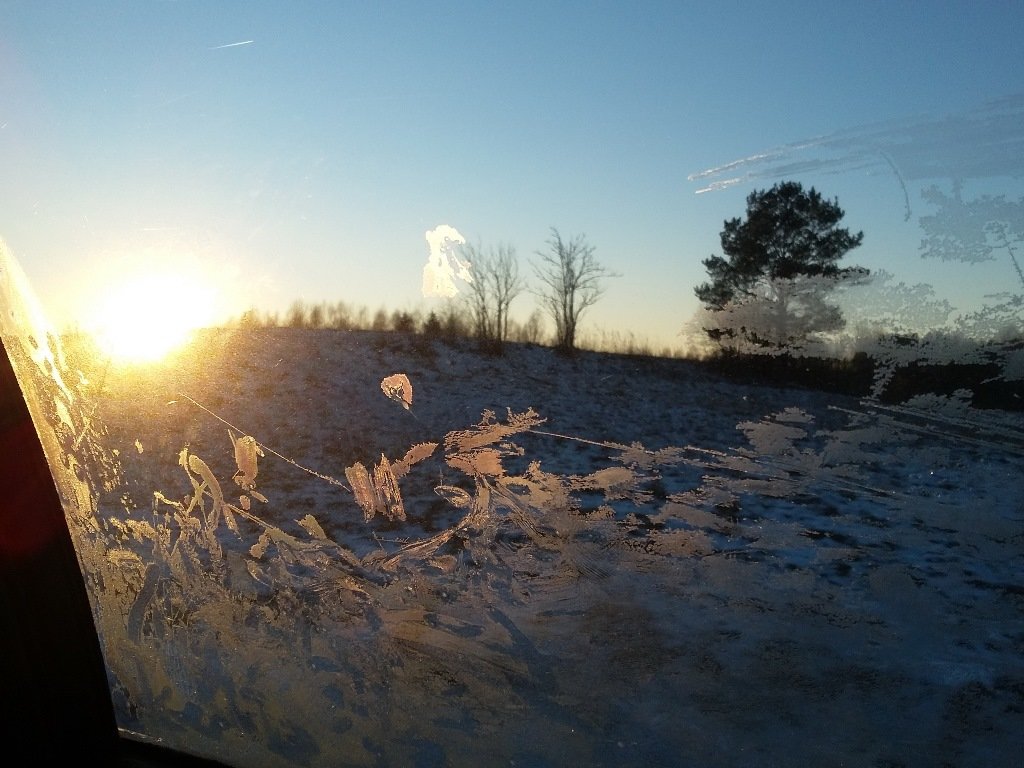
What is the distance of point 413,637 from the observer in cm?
283

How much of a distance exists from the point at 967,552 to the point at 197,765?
2.33 meters

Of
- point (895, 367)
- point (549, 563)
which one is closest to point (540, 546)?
point (549, 563)

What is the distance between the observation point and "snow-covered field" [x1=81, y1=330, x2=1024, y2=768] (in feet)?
6.70

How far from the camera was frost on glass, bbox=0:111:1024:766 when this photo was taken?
6.60 ft

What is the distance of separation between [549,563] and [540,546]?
0.06 metres

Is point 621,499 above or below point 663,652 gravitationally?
above

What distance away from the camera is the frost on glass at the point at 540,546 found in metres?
2.01

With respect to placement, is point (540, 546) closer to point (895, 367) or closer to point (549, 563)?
point (549, 563)

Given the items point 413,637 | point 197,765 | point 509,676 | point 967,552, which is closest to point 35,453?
point 197,765

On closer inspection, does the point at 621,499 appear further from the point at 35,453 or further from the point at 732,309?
the point at 35,453

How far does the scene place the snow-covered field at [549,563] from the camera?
2.04 meters

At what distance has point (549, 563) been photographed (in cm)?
280

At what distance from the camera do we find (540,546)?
111 inches

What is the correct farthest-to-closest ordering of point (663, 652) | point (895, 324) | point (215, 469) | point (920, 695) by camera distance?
point (215, 469)
point (663, 652)
point (920, 695)
point (895, 324)
